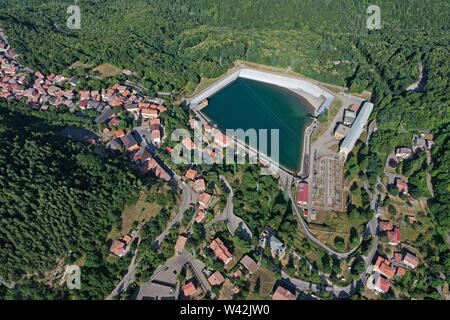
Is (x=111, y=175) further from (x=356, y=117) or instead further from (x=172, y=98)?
(x=356, y=117)

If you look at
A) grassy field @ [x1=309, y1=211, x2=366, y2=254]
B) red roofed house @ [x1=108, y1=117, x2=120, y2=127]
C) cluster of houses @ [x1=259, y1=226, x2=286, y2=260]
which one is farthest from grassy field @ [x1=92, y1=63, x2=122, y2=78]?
grassy field @ [x1=309, y1=211, x2=366, y2=254]

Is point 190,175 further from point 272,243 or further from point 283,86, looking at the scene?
point 283,86

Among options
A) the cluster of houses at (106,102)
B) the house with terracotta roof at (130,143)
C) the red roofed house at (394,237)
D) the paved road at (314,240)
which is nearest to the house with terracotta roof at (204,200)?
the cluster of houses at (106,102)

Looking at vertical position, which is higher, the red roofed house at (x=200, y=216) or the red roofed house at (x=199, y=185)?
the red roofed house at (x=199, y=185)

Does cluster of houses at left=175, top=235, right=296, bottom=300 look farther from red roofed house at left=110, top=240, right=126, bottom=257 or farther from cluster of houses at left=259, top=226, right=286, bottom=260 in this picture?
red roofed house at left=110, top=240, right=126, bottom=257

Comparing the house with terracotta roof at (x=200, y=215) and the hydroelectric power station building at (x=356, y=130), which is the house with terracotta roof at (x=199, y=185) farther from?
the hydroelectric power station building at (x=356, y=130)

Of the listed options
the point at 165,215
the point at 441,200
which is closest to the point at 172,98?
the point at 165,215
